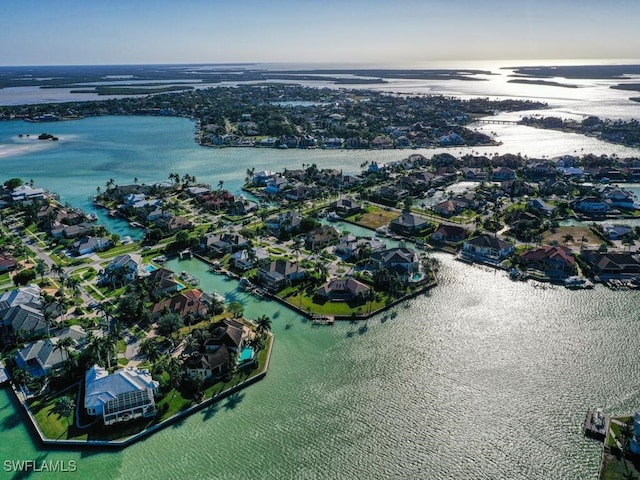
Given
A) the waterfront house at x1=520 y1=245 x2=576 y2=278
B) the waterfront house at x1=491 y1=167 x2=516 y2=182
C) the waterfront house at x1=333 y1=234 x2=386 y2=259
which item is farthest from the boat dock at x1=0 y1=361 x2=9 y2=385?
the waterfront house at x1=491 y1=167 x2=516 y2=182

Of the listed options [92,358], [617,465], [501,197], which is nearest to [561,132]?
[501,197]

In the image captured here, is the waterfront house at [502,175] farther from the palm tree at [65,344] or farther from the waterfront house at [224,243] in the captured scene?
the palm tree at [65,344]

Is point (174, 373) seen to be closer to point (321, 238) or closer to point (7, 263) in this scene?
point (321, 238)

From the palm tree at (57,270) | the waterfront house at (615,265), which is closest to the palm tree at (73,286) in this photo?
the palm tree at (57,270)

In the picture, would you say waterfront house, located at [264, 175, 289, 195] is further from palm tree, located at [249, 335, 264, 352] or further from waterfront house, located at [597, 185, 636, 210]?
waterfront house, located at [597, 185, 636, 210]

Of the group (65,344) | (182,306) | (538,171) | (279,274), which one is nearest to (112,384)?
(65,344)
